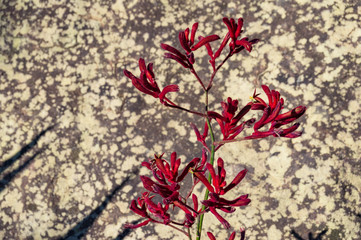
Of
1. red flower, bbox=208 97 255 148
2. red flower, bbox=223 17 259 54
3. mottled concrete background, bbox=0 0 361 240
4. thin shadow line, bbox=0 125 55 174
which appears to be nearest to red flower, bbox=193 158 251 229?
red flower, bbox=208 97 255 148

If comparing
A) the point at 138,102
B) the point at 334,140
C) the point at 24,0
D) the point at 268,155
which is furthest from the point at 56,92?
the point at 334,140

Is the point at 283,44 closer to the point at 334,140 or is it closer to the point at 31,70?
the point at 334,140

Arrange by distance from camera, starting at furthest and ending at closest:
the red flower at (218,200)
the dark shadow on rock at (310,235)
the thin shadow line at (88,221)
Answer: the thin shadow line at (88,221) < the dark shadow on rock at (310,235) < the red flower at (218,200)

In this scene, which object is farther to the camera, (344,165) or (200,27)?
(200,27)

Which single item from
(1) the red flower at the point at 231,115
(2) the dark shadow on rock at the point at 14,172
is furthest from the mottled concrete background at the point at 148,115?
(1) the red flower at the point at 231,115

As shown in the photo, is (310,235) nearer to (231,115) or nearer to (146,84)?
(231,115)

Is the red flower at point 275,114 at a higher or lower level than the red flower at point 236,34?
lower

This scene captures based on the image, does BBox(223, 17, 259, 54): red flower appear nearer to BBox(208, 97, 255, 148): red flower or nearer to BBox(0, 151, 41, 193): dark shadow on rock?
BBox(208, 97, 255, 148): red flower

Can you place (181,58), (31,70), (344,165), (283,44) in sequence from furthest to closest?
(31,70) < (283,44) < (344,165) < (181,58)

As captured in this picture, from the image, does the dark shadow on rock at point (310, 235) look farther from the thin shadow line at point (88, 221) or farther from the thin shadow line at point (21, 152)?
the thin shadow line at point (21, 152)
